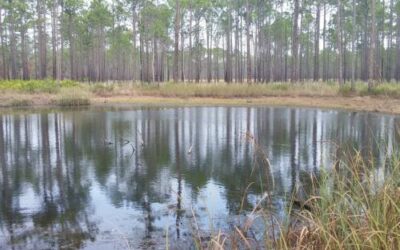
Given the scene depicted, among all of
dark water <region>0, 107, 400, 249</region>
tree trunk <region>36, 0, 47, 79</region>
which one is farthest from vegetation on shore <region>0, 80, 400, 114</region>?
tree trunk <region>36, 0, 47, 79</region>

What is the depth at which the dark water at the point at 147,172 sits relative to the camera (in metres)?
6.58

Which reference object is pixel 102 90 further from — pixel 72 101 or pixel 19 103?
pixel 19 103

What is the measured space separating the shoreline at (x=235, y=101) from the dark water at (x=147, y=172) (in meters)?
4.45

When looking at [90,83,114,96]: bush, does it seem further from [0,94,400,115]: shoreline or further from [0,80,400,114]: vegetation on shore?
[0,94,400,115]: shoreline

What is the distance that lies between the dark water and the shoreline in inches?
175

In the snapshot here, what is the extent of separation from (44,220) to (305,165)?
6423 millimetres

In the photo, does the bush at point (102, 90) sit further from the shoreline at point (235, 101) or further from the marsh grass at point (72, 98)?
the marsh grass at point (72, 98)

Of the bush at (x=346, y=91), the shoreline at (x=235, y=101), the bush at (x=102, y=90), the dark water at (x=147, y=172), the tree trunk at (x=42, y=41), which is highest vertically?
the tree trunk at (x=42, y=41)

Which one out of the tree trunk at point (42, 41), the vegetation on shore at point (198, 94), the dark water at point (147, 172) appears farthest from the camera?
the tree trunk at point (42, 41)

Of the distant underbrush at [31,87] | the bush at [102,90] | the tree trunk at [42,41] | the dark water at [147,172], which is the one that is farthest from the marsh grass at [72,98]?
the tree trunk at [42,41]

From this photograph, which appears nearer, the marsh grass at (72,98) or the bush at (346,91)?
the marsh grass at (72,98)

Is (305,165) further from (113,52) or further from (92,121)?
(113,52)

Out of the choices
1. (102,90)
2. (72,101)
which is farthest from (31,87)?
(102,90)

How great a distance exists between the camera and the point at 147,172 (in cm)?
1051
